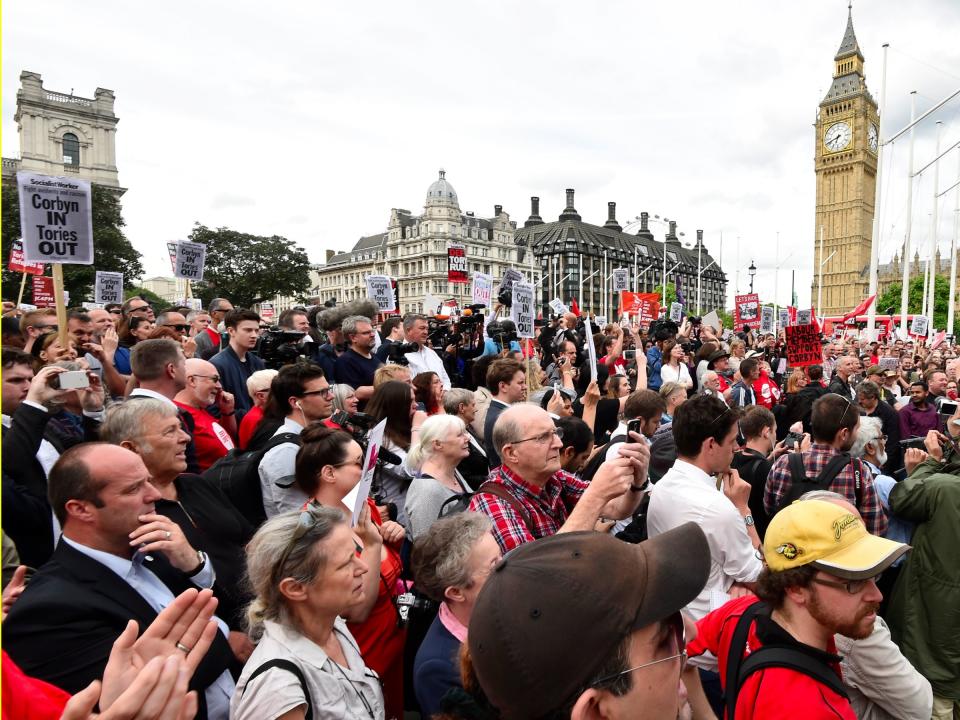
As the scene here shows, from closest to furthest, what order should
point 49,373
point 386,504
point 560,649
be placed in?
point 560,649 < point 49,373 < point 386,504

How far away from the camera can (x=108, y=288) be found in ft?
37.4

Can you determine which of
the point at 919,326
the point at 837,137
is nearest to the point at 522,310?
the point at 919,326

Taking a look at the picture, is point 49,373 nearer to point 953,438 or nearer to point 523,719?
point 523,719

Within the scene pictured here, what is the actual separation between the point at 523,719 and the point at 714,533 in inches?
79.2

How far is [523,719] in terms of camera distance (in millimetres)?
1215

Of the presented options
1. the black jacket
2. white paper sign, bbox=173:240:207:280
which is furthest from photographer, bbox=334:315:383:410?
white paper sign, bbox=173:240:207:280

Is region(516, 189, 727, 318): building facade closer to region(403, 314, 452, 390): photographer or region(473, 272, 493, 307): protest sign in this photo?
region(473, 272, 493, 307): protest sign

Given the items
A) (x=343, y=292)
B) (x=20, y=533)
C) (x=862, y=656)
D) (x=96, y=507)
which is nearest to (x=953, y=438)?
(x=862, y=656)

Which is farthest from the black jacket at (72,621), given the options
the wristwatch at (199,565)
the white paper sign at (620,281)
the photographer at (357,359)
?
the white paper sign at (620,281)

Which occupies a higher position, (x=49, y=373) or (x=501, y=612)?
(x=49, y=373)

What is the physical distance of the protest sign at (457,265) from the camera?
47.8 ft

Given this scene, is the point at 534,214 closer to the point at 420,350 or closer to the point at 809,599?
the point at 420,350

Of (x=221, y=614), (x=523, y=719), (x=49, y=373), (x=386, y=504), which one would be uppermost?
(x=49, y=373)

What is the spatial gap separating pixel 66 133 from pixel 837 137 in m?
89.6
